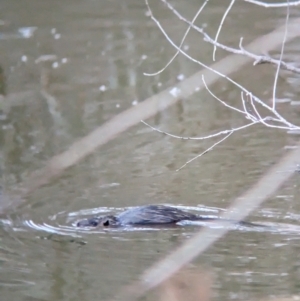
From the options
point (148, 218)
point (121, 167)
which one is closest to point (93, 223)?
point (148, 218)

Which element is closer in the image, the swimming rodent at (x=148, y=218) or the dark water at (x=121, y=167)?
the dark water at (x=121, y=167)

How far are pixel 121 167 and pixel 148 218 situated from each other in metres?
1.24

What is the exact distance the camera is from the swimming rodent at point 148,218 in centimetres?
457

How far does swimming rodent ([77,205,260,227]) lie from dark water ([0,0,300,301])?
8 cm

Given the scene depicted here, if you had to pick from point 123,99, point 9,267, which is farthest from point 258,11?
point 9,267

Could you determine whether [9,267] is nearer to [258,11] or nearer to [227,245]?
[227,245]

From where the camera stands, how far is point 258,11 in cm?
1335

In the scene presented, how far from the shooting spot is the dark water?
3.97 meters

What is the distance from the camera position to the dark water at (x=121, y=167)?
3967mm

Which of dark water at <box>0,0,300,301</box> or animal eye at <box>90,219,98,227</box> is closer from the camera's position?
dark water at <box>0,0,300,301</box>

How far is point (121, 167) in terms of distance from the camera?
18.9 ft

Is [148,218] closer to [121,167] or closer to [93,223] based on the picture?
[93,223]

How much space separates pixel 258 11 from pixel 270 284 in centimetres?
1021

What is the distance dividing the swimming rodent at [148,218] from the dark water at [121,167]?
0.08 metres
